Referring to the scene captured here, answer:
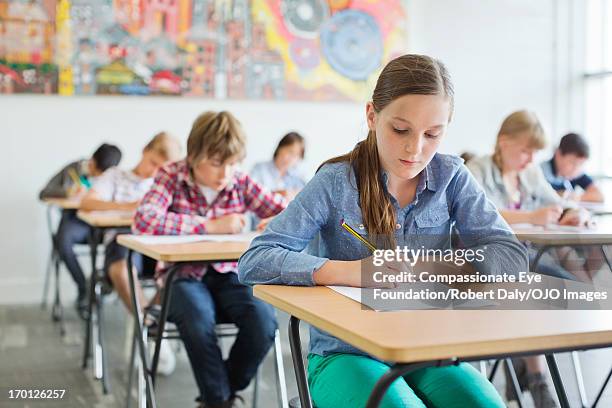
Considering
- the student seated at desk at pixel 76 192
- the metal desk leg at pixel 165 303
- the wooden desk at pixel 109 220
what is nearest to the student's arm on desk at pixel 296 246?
the metal desk leg at pixel 165 303

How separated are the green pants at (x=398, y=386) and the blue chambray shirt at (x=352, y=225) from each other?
0.06 meters

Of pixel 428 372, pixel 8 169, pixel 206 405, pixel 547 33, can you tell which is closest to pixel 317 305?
pixel 428 372

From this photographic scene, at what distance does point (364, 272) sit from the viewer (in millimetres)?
1367

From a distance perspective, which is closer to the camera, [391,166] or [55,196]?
[391,166]

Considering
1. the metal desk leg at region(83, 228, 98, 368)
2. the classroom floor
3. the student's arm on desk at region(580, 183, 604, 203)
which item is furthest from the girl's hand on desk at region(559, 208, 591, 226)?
the metal desk leg at region(83, 228, 98, 368)

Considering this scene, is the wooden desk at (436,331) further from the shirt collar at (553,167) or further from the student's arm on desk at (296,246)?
the shirt collar at (553,167)

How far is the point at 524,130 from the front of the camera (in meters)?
2.96

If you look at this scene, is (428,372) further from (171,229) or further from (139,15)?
(139,15)

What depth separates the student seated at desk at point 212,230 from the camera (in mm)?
2078

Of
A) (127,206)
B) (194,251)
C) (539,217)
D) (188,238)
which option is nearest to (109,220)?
(127,206)

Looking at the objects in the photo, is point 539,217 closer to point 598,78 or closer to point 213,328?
point 213,328

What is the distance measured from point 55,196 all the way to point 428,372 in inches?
139

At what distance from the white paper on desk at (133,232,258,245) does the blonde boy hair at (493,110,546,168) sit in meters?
1.19

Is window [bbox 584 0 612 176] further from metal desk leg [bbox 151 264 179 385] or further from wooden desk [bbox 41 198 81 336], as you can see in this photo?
metal desk leg [bbox 151 264 179 385]
